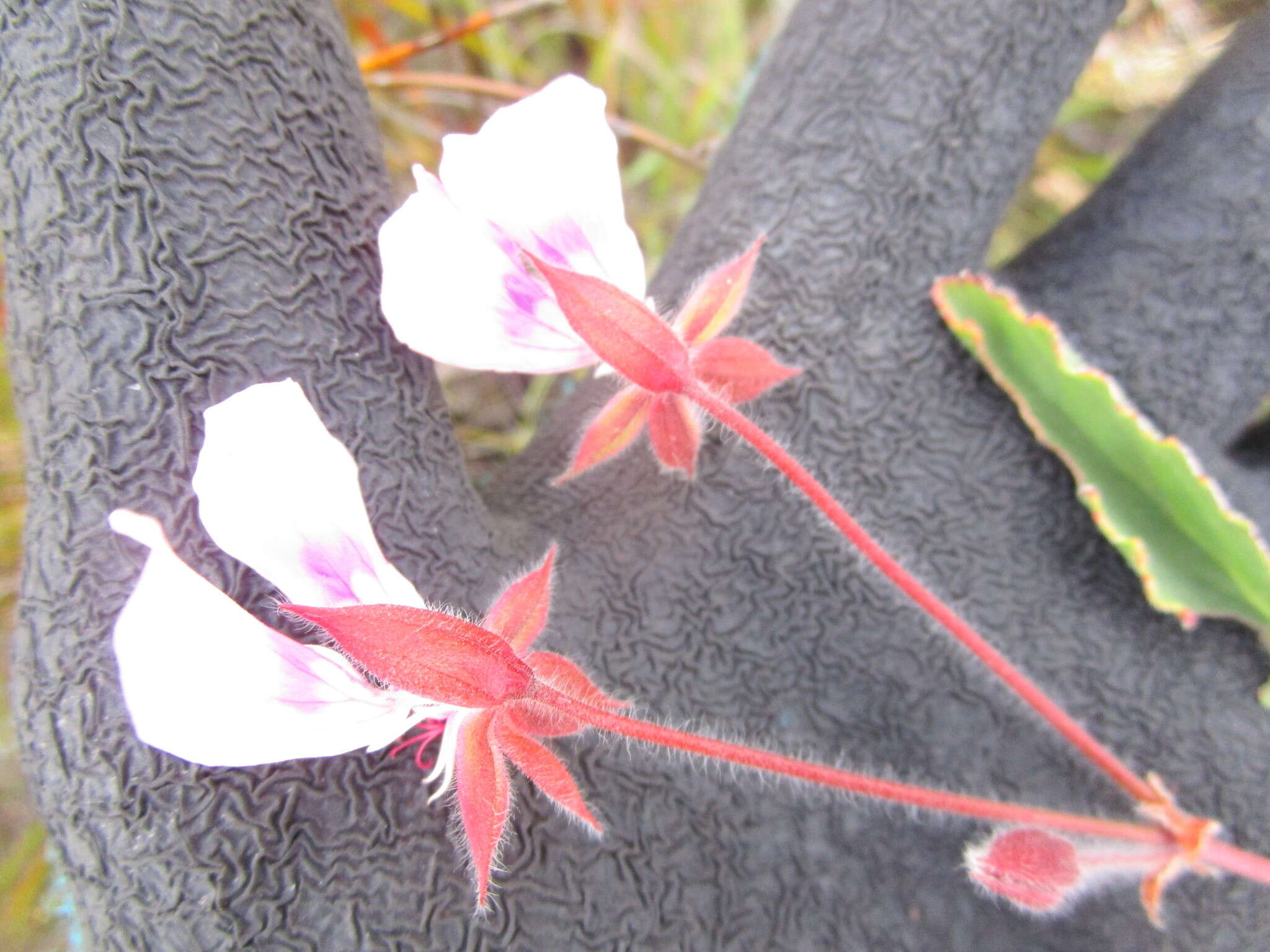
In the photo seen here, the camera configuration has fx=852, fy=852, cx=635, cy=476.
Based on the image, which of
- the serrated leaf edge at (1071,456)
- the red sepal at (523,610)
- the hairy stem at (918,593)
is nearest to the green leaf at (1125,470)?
the serrated leaf edge at (1071,456)

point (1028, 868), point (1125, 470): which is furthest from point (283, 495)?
point (1125, 470)

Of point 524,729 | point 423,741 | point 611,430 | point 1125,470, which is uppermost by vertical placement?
point 1125,470

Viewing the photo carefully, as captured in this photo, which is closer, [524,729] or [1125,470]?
[524,729]

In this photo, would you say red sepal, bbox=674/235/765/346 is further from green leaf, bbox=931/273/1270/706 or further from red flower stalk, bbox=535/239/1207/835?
green leaf, bbox=931/273/1270/706

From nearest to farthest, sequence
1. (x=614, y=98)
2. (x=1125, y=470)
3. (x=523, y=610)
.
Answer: (x=523, y=610) → (x=1125, y=470) → (x=614, y=98)

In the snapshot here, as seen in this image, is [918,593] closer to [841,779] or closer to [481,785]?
[841,779]

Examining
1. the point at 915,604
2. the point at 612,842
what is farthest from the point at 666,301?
the point at 612,842

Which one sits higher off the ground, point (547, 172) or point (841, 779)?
point (547, 172)
